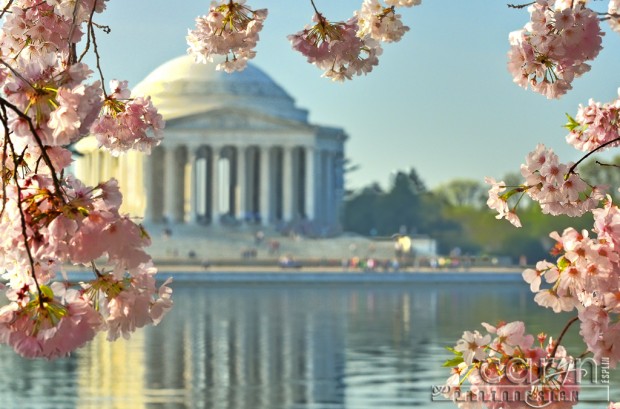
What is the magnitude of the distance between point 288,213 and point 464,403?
134245 millimetres

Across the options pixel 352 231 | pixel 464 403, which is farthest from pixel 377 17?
pixel 352 231

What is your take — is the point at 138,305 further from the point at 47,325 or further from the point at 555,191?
the point at 555,191

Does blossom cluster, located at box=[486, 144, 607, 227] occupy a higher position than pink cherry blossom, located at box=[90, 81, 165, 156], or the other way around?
pink cherry blossom, located at box=[90, 81, 165, 156]

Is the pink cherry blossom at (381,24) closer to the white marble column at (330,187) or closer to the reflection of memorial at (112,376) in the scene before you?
the reflection of memorial at (112,376)

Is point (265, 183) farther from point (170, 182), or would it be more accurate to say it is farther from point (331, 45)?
point (331, 45)

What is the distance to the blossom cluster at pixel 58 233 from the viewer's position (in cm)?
543

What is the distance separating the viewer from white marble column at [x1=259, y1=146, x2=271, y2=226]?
458ft

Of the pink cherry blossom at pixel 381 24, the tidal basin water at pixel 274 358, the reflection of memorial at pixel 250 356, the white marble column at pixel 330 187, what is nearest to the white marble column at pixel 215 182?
the white marble column at pixel 330 187

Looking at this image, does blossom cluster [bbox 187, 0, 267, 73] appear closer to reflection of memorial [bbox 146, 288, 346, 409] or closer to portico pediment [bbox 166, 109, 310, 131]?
reflection of memorial [bbox 146, 288, 346, 409]

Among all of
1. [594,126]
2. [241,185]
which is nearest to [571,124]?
[594,126]

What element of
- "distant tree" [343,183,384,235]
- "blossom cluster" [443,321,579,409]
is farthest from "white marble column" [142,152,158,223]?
"blossom cluster" [443,321,579,409]

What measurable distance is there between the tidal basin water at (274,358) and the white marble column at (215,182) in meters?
59.0

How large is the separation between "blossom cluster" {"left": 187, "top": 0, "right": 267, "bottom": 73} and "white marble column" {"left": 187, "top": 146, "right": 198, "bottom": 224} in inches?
5079

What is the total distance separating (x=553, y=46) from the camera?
27.8ft
